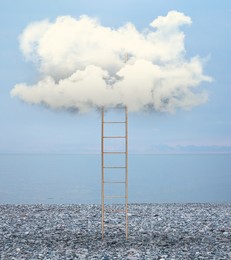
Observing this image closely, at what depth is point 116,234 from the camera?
10.1m

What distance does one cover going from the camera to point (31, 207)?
14.3 metres

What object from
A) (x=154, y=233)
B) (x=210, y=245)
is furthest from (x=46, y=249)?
(x=210, y=245)

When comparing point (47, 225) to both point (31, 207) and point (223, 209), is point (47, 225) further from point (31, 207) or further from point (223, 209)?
point (223, 209)

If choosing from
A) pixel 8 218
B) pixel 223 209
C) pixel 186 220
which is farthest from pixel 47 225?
pixel 223 209

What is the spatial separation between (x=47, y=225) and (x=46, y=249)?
2183mm

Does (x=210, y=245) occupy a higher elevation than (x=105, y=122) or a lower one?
lower

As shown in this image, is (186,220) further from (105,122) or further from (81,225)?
(105,122)

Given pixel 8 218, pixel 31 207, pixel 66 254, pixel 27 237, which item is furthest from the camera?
pixel 31 207

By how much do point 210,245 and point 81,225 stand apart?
3.20m

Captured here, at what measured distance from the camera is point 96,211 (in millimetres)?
13328

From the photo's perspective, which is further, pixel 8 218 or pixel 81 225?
pixel 8 218

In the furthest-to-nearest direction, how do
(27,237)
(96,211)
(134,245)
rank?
1. (96,211)
2. (27,237)
3. (134,245)

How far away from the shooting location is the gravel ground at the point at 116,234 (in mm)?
8844

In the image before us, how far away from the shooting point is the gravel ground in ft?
29.0
